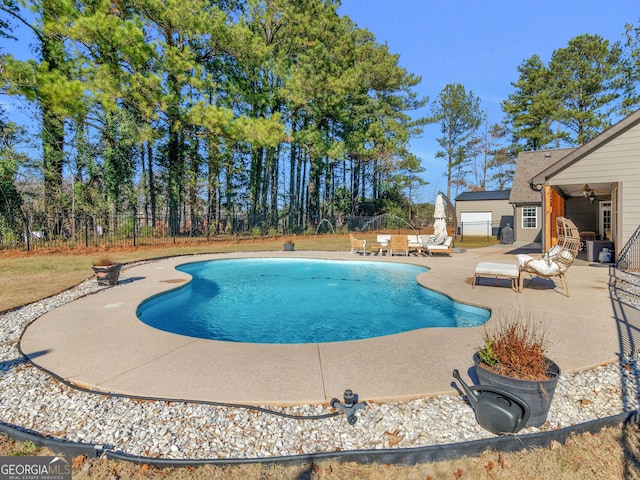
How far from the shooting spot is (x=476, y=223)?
25281mm

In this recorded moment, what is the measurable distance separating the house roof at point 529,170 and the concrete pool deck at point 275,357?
47.9 feet

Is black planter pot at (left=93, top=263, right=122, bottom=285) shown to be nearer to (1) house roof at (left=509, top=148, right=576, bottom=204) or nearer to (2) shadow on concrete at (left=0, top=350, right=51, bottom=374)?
(2) shadow on concrete at (left=0, top=350, right=51, bottom=374)

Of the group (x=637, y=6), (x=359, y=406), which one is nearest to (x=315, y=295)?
(x=359, y=406)

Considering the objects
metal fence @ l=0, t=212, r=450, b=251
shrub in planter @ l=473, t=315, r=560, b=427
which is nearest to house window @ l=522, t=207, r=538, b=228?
metal fence @ l=0, t=212, r=450, b=251

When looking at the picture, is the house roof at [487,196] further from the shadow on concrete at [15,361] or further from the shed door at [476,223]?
the shadow on concrete at [15,361]

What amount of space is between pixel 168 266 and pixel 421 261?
751cm

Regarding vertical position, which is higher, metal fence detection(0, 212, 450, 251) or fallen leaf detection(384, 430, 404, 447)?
metal fence detection(0, 212, 450, 251)

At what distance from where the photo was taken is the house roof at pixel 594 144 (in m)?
8.92

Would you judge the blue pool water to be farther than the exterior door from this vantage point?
No

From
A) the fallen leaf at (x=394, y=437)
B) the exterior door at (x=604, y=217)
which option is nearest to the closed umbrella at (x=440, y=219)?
the exterior door at (x=604, y=217)

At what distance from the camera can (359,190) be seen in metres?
31.3

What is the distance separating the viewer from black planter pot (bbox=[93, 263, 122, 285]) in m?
6.92

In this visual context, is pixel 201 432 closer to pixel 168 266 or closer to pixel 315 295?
pixel 315 295

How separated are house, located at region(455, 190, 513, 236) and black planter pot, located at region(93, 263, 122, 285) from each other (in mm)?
22243
